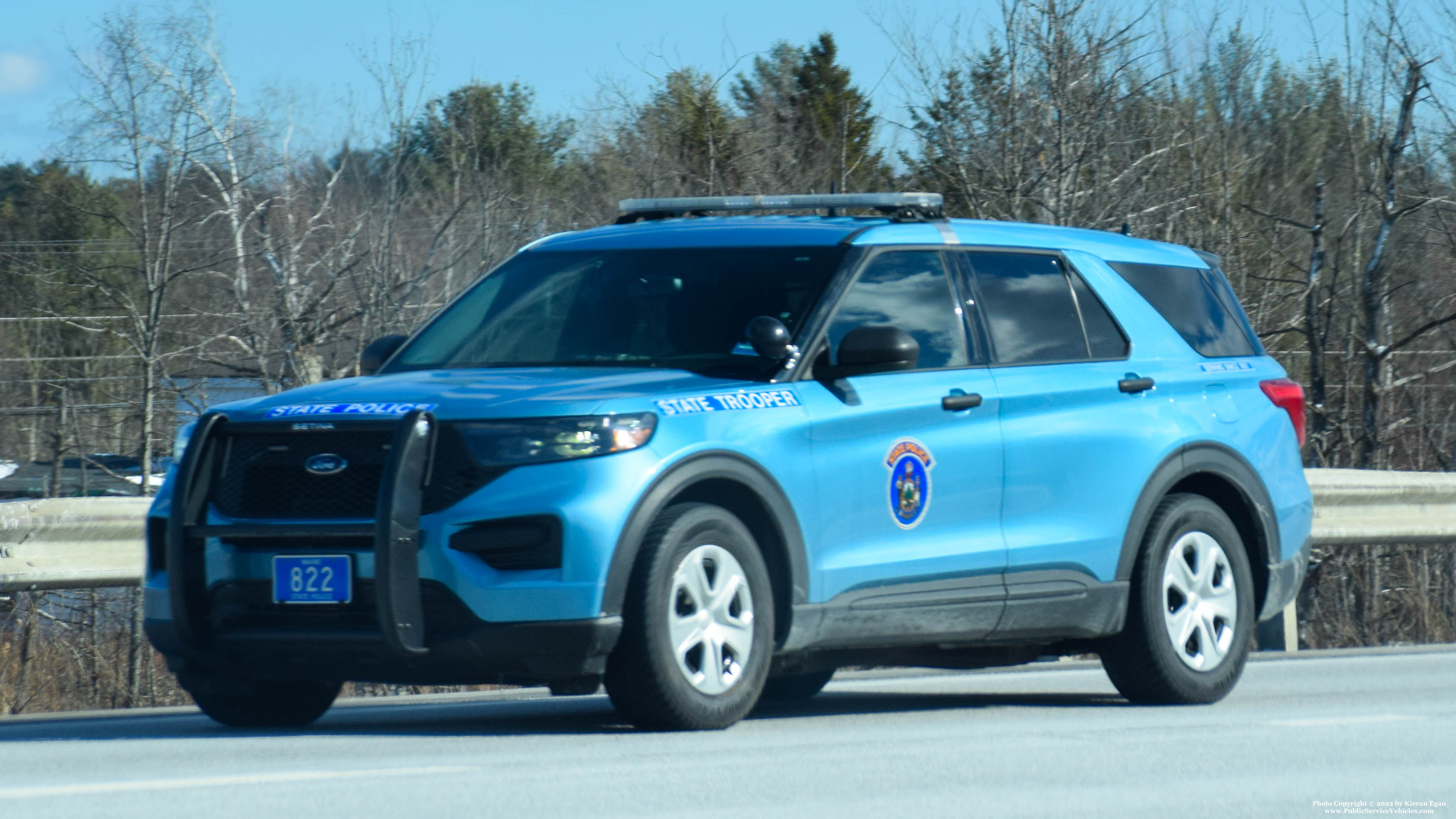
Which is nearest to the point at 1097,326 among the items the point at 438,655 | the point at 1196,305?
the point at 1196,305

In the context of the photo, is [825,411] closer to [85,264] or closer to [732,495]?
[732,495]

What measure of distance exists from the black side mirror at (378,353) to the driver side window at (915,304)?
1.80 metres

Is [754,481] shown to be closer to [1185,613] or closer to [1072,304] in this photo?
[1072,304]

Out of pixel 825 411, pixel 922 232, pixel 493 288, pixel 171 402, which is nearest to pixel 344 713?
pixel 493 288

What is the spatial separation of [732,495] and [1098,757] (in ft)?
4.79

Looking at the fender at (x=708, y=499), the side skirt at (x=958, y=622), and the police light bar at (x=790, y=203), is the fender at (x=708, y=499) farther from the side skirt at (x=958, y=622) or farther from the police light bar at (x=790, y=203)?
the police light bar at (x=790, y=203)

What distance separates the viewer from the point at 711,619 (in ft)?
20.9

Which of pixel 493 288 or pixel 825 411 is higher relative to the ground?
pixel 493 288

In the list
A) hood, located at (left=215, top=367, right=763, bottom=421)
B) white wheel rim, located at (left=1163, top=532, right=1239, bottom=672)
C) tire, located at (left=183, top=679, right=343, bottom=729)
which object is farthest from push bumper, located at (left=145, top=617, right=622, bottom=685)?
white wheel rim, located at (left=1163, top=532, right=1239, bottom=672)

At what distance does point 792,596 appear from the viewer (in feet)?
21.9

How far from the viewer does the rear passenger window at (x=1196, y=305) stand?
8.55m

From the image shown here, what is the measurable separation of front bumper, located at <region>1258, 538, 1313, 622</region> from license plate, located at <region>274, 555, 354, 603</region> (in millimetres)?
4159

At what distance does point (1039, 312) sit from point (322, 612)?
10.5ft

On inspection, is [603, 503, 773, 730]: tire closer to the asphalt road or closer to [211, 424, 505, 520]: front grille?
the asphalt road
